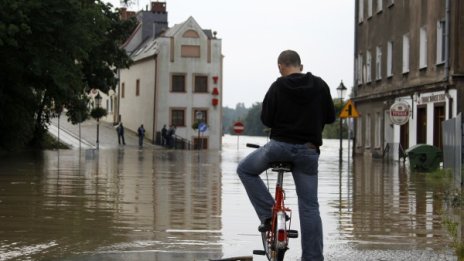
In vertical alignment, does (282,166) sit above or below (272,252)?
above

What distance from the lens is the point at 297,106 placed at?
7.61 metres

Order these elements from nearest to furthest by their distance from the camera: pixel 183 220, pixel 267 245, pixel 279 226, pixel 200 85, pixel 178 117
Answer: pixel 279 226, pixel 267 245, pixel 183 220, pixel 178 117, pixel 200 85

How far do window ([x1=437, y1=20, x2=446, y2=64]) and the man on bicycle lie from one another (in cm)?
2794

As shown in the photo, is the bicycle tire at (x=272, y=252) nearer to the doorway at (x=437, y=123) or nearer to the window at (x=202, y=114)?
the doorway at (x=437, y=123)

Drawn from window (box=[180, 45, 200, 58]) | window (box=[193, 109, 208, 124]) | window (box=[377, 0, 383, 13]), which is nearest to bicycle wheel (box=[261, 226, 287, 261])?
window (box=[377, 0, 383, 13])

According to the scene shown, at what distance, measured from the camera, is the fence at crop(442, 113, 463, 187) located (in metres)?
18.3

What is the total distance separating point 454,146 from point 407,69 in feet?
68.2

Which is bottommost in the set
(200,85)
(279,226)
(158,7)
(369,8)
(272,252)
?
(272,252)

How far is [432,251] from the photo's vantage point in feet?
31.0

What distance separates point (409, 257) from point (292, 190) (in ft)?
33.5

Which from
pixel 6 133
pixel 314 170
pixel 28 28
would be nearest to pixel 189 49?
pixel 6 133

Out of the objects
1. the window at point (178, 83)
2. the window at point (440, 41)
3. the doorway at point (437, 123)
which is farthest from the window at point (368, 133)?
the window at point (178, 83)

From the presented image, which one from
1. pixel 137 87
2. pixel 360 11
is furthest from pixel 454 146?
pixel 137 87

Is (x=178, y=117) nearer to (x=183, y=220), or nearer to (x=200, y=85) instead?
(x=200, y=85)
